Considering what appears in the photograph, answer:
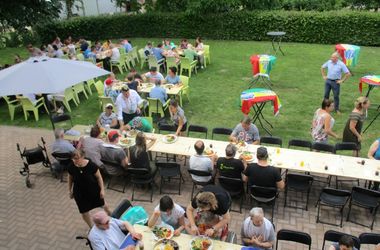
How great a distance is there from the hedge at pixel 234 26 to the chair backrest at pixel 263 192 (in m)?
16.8

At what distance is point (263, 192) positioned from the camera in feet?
21.1

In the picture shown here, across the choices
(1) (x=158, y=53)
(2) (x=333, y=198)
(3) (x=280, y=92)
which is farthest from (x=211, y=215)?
(1) (x=158, y=53)

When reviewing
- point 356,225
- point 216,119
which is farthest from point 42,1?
point 356,225

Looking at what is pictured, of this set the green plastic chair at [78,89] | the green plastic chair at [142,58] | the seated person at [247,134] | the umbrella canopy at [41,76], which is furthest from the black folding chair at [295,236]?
the green plastic chair at [142,58]

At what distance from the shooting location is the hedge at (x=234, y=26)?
65.3 ft

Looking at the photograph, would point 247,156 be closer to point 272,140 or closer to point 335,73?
point 272,140

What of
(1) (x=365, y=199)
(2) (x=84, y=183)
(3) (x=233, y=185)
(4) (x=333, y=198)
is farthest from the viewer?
(3) (x=233, y=185)

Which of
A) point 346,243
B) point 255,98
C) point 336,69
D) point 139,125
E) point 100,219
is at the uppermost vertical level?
point 336,69

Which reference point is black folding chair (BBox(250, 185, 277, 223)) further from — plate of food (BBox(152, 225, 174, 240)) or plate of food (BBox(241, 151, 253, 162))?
plate of food (BBox(152, 225, 174, 240))

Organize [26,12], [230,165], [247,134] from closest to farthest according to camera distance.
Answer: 1. [230,165]
2. [247,134]
3. [26,12]

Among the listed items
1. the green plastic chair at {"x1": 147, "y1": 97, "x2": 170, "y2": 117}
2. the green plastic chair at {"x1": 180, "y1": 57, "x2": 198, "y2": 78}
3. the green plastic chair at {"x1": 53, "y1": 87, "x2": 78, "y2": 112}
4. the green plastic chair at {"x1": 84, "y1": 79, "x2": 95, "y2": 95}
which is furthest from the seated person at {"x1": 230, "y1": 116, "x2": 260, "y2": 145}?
the green plastic chair at {"x1": 84, "y1": 79, "x2": 95, "y2": 95}

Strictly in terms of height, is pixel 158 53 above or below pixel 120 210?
above

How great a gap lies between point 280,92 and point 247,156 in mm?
6701

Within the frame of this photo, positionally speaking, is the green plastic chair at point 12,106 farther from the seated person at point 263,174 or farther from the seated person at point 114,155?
the seated person at point 263,174
